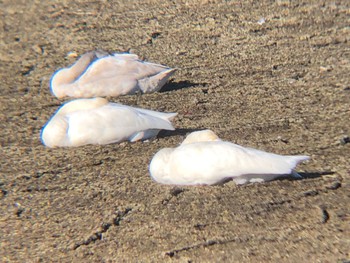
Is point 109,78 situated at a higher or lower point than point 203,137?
lower

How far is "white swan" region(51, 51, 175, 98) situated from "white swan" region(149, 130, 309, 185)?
1019 mm

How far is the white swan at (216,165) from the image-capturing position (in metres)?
2.79

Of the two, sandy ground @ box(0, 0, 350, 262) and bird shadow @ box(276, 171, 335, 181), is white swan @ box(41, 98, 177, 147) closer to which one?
sandy ground @ box(0, 0, 350, 262)

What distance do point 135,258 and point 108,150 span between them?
2.98 ft

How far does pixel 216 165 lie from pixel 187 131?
655mm

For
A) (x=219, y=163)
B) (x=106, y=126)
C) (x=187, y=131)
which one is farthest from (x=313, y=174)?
(x=106, y=126)

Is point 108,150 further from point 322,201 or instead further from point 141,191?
point 322,201

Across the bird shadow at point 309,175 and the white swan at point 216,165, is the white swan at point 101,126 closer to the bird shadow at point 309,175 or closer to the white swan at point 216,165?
the white swan at point 216,165

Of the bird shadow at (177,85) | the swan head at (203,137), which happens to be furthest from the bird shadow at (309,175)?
the bird shadow at (177,85)

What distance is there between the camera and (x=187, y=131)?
3.45 meters

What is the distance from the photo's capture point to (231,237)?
2545 mm

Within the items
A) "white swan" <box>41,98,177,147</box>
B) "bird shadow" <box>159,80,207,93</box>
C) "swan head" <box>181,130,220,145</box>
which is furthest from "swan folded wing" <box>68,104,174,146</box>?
"bird shadow" <box>159,80,207,93</box>

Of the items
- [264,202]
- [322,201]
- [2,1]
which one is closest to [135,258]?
[264,202]

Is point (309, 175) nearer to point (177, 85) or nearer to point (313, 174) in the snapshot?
point (313, 174)
